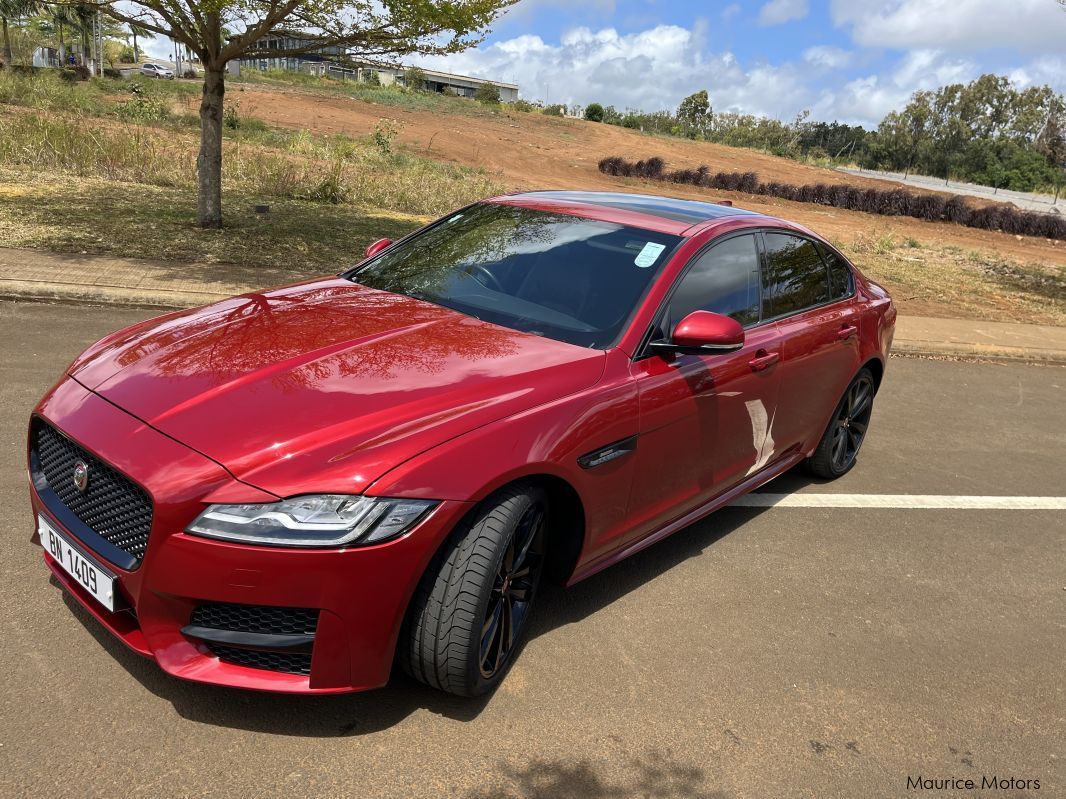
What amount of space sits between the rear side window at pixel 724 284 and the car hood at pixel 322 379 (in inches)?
24.4

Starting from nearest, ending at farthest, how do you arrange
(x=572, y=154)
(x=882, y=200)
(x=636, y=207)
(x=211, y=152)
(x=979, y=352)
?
1. (x=636, y=207)
2. (x=979, y=352)
3. (x=211, y=152)
4. (x=882, y=200)
5. (x=572, y=154)

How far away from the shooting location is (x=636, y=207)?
4363 millimetres

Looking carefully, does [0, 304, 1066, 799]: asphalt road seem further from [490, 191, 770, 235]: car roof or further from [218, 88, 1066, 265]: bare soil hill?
[218, 88, 1066, 265]: bare soil hill

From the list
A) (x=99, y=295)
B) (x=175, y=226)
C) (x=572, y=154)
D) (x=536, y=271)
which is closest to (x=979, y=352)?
(x=536, y=271)

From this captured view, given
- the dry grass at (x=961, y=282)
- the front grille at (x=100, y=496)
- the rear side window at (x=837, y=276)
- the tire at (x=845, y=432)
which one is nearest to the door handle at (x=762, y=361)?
the rear side window at (x=837, y=276)

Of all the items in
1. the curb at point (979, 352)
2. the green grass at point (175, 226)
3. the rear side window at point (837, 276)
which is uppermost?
the rear side window at point (837, 276)

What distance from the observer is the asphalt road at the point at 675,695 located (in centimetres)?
260

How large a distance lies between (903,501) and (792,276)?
171 centimetres

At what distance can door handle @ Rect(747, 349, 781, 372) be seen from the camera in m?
4.00

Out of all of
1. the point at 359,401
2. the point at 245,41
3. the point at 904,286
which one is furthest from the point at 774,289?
the point at 904,286

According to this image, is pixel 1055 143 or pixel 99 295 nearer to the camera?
pixel 99 295

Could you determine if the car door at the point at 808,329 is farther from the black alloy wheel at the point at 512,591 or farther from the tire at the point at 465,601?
the tire at the point at 465,601

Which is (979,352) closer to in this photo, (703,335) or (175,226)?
(703,335)

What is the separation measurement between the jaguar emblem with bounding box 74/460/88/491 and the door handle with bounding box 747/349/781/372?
2742 millimetres
